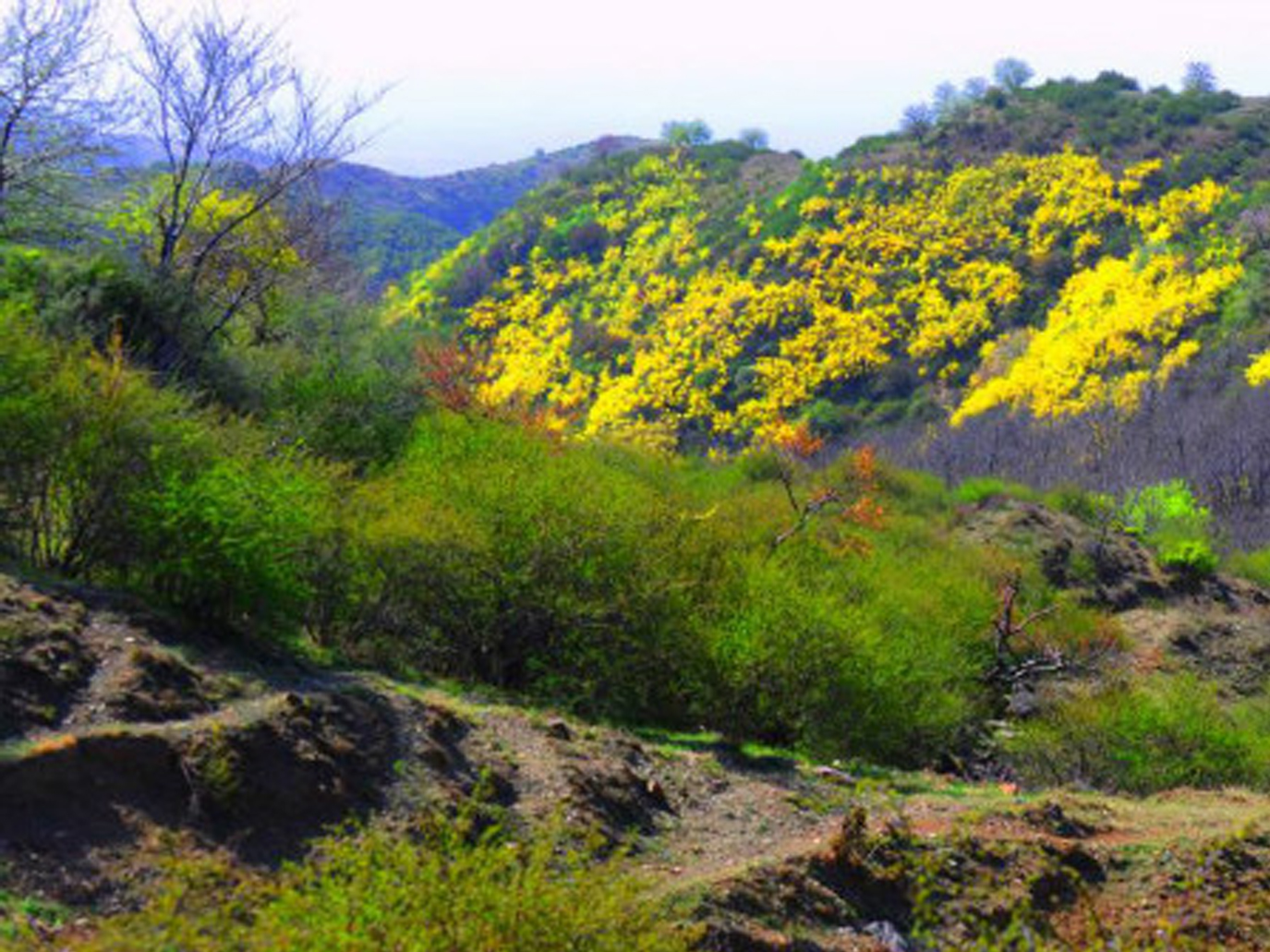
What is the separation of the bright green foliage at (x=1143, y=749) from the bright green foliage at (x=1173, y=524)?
21071mm

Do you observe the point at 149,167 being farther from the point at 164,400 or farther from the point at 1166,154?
the point at 1166,154

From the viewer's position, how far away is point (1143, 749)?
2217cm

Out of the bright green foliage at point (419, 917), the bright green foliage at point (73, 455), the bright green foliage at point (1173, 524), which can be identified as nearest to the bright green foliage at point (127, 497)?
the bright green foliage at point (73, 455)

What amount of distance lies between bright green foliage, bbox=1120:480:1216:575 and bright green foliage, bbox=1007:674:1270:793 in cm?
2107

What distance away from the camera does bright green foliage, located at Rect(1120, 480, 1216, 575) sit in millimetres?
43500

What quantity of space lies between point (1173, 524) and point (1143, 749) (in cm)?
2991

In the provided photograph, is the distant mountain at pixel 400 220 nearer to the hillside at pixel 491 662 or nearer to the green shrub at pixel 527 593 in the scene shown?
the hillside at pixel 491 662

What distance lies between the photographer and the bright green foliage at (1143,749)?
21766mm

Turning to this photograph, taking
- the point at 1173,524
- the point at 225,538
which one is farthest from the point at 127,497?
the point at 1173,524

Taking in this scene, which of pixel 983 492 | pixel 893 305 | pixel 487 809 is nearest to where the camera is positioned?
pixel 487 809

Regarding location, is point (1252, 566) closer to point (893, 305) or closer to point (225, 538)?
point (225, 538)

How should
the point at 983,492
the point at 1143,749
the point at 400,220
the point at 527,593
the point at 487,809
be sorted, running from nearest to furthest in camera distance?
the point at 487,809, the point at 527,593, the point at 1143,749, the point at 983,492, the point at 400,220

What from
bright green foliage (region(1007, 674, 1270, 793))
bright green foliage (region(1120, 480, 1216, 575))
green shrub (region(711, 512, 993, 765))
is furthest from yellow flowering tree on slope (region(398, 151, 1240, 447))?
bright green foliage (region(1007, 674, 1270, 793))

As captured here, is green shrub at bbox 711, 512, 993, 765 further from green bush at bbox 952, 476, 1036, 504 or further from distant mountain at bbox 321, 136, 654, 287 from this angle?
distant mountain at bbox 321, 136, 654, 287
